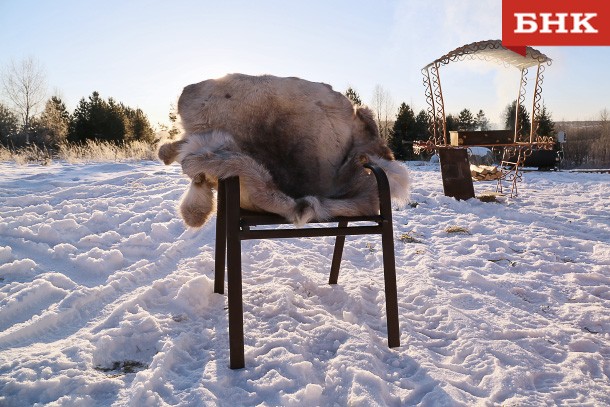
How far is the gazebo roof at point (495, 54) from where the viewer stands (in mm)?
5523

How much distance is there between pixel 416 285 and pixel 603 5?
6.68 metres

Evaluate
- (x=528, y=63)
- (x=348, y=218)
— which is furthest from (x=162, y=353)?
(x=528, y=63)

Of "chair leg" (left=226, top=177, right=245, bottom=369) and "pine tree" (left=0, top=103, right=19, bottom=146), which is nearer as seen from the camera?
"chair leg" (left=226, top=177, right=245, bottom=369)

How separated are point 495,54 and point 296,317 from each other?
18.2 ft

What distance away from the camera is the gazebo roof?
18.1ft

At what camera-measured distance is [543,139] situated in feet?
19.7

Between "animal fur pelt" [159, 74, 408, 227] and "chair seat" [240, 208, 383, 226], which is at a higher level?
"animal fur pelt" [159, 74, 408, 227]

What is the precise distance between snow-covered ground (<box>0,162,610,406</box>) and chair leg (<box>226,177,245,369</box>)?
81 mm

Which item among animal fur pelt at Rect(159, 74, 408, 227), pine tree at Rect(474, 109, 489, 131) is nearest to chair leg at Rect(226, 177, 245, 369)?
animal fur pelt at Rect(159, 74, 408, 227)

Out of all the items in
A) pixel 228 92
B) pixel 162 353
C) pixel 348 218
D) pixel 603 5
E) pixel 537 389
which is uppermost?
pixel 603 5

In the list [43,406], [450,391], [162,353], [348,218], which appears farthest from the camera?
[348,218]

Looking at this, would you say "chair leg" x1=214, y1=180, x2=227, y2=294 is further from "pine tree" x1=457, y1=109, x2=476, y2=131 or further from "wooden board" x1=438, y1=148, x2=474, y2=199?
"pine tree" x1=457, y1=109, x2=476, y2=131

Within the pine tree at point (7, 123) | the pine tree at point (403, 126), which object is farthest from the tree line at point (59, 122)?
the pine tree at point (403, 126)

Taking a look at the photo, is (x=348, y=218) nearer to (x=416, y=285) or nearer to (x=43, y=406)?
(x=416, y=285)
